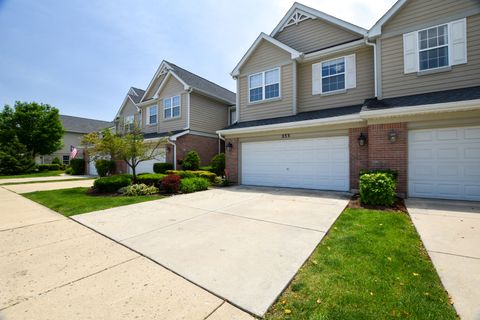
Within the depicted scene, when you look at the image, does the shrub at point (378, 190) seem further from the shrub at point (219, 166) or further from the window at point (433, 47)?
the shrub at point (219, 166)

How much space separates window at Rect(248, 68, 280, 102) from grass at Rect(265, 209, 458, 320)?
30.8 feet

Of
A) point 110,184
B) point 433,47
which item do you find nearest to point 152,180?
point 110,184

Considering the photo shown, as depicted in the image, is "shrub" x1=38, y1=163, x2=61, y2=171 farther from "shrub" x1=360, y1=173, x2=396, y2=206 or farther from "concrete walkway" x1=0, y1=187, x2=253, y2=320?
"shrub" x1=360, y1=173, x2=396, y2=206

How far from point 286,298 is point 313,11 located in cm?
1334

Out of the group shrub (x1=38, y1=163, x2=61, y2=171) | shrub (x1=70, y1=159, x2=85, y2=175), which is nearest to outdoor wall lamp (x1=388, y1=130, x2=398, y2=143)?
shrub (x1=70, y1=159, x2=85, y2=175)

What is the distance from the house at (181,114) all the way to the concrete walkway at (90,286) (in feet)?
34.7

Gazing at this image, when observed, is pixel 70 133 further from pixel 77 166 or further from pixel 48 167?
pixel 77 166

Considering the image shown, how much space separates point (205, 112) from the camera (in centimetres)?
1647

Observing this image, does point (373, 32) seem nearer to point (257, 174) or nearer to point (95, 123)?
point (257, 174)

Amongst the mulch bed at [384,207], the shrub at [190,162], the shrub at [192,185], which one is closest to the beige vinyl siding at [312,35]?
the mulch bed at [384,207]

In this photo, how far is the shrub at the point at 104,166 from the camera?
675 inches

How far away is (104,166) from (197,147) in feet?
25.7

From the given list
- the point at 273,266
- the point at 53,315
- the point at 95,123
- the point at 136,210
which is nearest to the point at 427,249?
the point at 273,266

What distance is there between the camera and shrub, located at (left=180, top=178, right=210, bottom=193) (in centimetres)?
986
